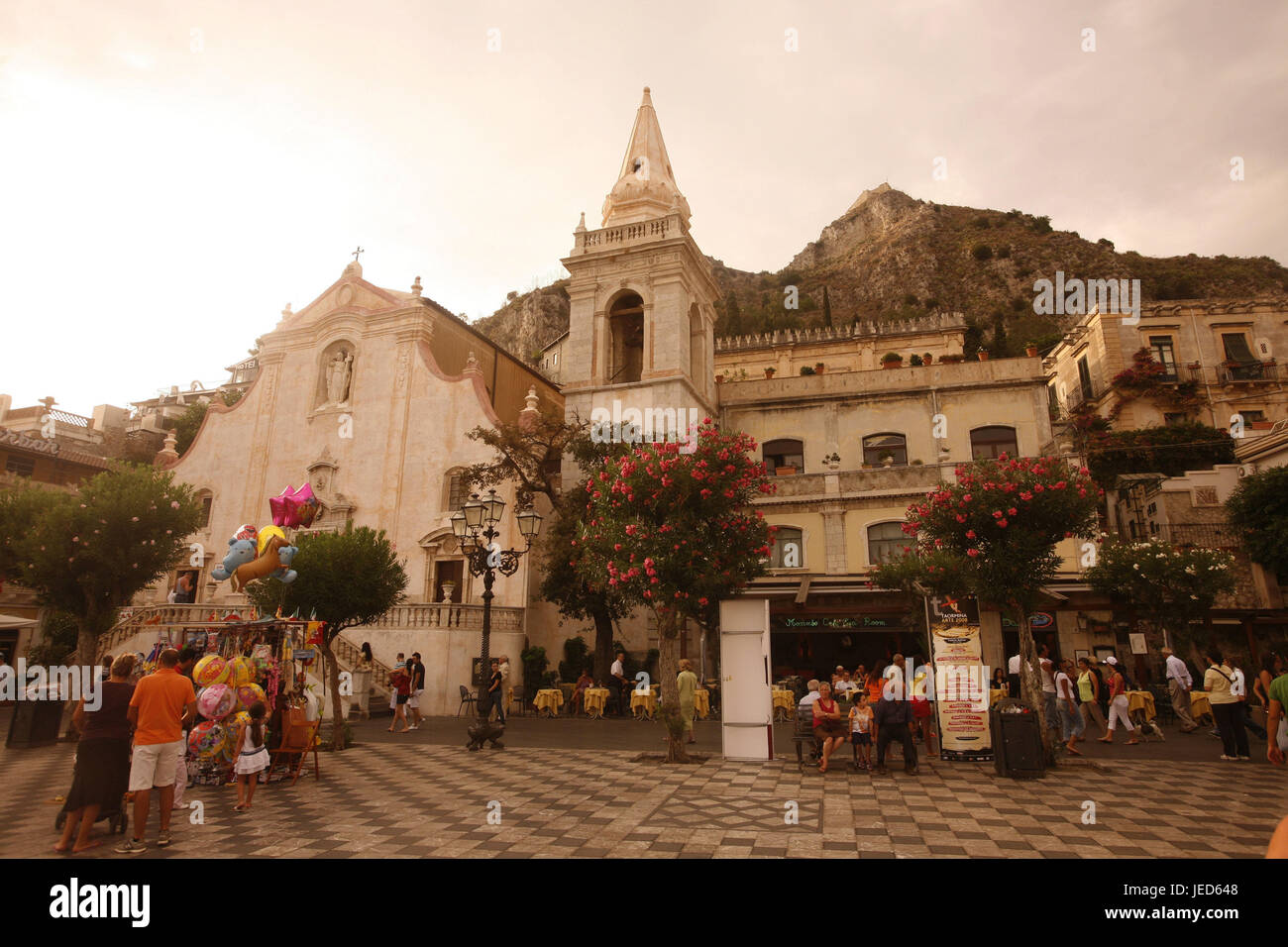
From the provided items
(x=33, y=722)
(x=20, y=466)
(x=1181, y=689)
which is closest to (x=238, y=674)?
(x=33, y=722)

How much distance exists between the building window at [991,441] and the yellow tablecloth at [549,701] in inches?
722

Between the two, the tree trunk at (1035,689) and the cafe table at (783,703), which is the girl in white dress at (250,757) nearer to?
the tree trunk at (1035,689)

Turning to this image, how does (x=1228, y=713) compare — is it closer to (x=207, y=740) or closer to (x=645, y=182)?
(x=207, y=740)

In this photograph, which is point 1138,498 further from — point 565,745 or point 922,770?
point 565,745

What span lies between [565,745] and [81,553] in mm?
12577

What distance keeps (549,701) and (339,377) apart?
713 inches

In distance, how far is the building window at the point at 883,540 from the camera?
26.2 metres

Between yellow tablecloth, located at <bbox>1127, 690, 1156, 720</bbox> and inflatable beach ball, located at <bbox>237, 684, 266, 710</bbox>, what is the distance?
18562 millimetres

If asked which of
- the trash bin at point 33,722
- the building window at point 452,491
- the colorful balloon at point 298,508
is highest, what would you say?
the building window at point 452,491

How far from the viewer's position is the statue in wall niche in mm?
31047

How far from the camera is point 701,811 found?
8883 millimetres

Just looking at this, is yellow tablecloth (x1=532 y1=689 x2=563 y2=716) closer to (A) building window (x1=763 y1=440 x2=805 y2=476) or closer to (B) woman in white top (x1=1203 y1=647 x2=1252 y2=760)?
(A) building window (x1=763 y1=440 x2=805 y2=476)

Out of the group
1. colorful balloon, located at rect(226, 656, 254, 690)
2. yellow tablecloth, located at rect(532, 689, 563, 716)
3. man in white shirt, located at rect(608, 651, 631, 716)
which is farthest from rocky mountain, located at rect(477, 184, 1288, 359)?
colorful balloon, located at rect(226, 656, 254, 690)

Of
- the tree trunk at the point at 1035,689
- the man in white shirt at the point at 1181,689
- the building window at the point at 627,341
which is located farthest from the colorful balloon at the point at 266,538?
the man in white shirt at the point at 1181,689
